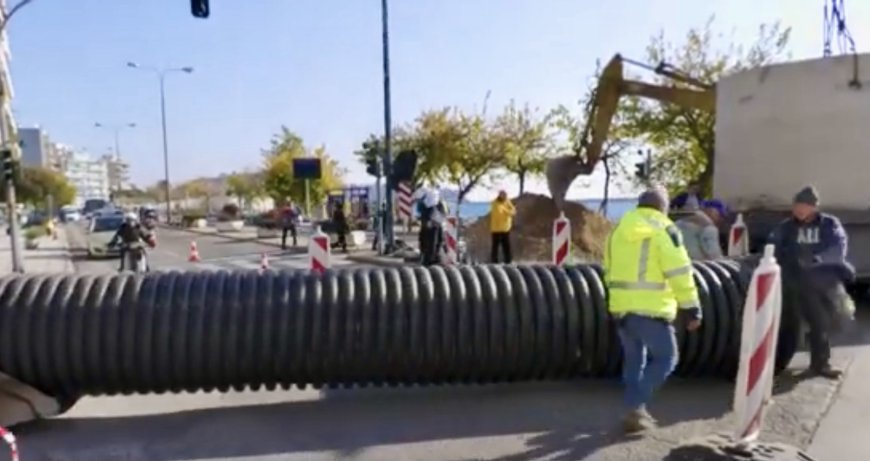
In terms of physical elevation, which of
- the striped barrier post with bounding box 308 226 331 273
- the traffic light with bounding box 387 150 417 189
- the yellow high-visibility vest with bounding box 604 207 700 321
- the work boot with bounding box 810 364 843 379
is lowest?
the work boot with bounding box 810 364 843 379

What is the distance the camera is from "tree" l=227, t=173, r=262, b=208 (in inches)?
2697

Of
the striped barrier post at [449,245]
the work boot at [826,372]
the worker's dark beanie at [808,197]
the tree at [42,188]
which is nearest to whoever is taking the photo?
the worker's dark beanie at [808,197]

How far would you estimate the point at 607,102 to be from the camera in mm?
16844

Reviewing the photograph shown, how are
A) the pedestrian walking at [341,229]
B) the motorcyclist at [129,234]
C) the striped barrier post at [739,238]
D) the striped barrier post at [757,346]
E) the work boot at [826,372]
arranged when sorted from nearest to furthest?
1. the striped barrier post at [757,346]
2. the work boot at [826,372]
3. the striped barrier post at [739,238]
4. the motorcyclist at [129,234]
5. the pedestrian walking at [341,229]

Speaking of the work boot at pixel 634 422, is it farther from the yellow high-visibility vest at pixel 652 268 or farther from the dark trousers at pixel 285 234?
the dark trousers at pixel 285 234

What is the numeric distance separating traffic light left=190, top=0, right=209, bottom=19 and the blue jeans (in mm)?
10868

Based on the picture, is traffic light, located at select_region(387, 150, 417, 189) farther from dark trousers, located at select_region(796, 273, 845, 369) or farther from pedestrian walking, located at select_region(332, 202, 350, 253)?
dark trousers, located at select_region(796, 273, 845, 369)

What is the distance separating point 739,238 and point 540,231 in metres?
7.88

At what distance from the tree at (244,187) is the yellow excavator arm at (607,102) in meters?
51.9

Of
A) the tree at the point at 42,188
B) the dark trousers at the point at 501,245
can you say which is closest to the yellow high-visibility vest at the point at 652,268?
the dark trousers at the point at 501,245

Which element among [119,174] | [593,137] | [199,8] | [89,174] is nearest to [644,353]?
[199,8]

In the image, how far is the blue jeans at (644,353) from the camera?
15.0ft

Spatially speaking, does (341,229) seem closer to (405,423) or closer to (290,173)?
(405,423)

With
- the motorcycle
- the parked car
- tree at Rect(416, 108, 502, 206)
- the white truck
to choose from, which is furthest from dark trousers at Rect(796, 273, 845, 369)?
tree at Rect(416, 108, 502, 206)
